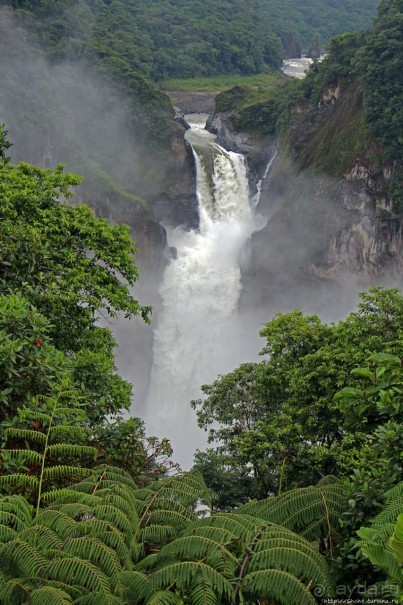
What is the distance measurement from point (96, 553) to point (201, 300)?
36882mm

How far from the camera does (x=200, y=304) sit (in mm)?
41031

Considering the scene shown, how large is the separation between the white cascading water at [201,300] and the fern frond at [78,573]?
97.0ft

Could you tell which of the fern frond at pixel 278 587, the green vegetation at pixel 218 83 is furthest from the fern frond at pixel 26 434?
the green vegetation at pixel 218 83

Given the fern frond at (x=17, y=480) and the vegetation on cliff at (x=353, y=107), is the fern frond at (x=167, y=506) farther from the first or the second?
the vegetation on cliff at (x=353, y=107)

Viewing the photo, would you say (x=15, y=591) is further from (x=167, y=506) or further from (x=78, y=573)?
(x=167, y=506)

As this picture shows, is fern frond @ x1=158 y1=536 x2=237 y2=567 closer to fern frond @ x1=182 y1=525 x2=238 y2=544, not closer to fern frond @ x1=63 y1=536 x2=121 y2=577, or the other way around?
fern frond @ x1=182 y1=525 x2=238 y2=544

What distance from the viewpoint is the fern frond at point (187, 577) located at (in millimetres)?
3922

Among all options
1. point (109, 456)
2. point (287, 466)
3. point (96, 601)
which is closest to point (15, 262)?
point (109, 456)

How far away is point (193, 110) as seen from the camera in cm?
5903

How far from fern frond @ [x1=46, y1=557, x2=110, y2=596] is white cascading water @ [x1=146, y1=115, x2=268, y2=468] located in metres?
29.6

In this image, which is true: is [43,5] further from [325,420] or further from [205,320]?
[325,420]

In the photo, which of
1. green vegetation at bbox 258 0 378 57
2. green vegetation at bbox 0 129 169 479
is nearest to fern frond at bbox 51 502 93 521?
green vegetation at bbox 0 129 169 479

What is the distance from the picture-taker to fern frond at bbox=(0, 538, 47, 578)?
4.22 metres

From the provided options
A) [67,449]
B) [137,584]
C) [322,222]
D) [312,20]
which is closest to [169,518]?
[137,584]
